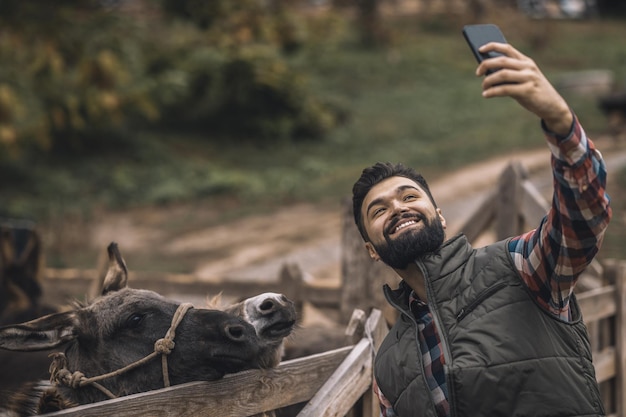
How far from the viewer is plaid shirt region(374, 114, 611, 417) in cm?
223

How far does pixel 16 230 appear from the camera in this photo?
705 centimetres

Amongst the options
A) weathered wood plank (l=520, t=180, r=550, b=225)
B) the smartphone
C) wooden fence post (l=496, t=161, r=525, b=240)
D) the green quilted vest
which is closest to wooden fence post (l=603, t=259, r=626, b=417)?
weathered wood plank (l=520, t=180, r=550, b=225)

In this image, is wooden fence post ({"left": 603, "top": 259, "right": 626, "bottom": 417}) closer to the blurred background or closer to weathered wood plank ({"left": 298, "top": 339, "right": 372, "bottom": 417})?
weathered wood plank ({"left": 298, "top": 339, "right": 372, "bottom": 417})

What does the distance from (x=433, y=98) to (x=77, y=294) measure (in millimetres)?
16147

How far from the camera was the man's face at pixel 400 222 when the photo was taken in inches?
106

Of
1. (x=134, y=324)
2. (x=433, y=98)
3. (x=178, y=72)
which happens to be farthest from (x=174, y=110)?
(x=134, y=324)

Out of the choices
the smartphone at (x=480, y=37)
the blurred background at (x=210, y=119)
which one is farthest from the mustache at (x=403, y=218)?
the blurred background at (x=210, y=119)

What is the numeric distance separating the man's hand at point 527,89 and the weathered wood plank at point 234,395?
5.13ft

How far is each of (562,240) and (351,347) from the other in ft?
5.04

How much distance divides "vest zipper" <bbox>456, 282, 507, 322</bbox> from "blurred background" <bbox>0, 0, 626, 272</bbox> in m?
8.92

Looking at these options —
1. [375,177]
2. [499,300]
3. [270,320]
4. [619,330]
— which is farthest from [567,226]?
[619,330]

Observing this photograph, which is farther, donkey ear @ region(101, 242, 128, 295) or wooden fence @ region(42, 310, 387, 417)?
donkey ear @ region(101, 242, 128, 295)

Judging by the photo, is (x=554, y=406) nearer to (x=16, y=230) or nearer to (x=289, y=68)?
(x=16, y=230)

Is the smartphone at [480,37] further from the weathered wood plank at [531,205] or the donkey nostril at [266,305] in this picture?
the weathered wood plank at [531,205]
